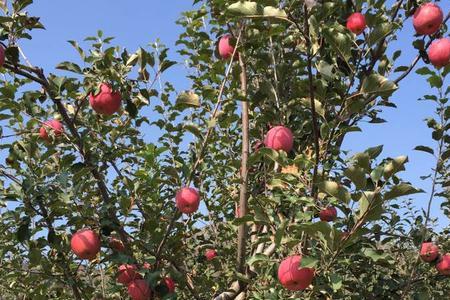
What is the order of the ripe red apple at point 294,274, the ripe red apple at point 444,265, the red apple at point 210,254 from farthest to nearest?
1. the red apple at point 210,254
2. the ripe red apple at point 444,265
3. the ripe red apple at point 294,274

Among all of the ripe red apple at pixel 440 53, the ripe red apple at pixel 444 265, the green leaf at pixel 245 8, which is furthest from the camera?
the ripe red apple at pixel 444 265

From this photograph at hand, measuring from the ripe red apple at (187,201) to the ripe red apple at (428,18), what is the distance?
1700 mm

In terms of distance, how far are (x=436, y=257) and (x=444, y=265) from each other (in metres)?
0.09

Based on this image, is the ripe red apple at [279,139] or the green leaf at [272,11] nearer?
the green leaf at [272,11]

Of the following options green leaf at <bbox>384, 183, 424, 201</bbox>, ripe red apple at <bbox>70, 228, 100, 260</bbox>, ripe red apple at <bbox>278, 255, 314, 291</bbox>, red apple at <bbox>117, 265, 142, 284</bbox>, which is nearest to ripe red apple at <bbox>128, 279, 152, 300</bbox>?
red apple at <bbox>117, 265, 142, 284</bbox>

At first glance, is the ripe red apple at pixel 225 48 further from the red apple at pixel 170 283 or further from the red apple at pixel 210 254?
the red apple at pixel 210 254

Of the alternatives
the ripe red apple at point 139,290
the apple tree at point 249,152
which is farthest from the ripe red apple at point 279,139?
the ripe red apple at point 139,290

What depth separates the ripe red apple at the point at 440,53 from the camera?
2998mm

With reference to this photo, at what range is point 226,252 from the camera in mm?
4188

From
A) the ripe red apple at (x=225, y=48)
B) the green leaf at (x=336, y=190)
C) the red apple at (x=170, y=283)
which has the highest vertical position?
the ripe red apple at (x=225, y=48)

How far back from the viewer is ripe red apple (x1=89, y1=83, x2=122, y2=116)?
2855 millimetres

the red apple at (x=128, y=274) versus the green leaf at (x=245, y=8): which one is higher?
the green leaf at (x=245, y=8)

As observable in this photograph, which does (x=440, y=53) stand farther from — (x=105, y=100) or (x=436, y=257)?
(x=105, y=100)

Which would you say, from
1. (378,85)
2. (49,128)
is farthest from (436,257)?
(49,128)
